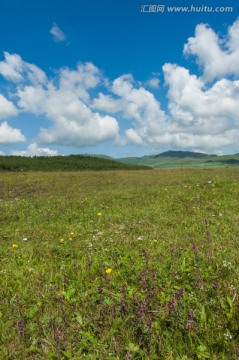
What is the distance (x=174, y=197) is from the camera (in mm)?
12570

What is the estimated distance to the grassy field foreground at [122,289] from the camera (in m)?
3.36

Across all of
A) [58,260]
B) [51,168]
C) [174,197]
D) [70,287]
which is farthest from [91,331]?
[51,168]

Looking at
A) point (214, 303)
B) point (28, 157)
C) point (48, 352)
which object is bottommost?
point (48, 352)

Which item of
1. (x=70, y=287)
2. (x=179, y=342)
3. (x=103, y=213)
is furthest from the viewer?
(x=103, y=213)

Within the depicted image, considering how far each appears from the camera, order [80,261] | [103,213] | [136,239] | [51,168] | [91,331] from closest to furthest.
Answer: [91,331]
[80,261]
[136,239]
[103,213]
[51,168]

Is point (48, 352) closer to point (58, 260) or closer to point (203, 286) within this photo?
point (203, 286)

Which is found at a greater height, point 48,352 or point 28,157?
point 28,157

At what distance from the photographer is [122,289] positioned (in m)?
3.92

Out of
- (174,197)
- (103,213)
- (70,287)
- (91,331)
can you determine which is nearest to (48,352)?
(91,331)

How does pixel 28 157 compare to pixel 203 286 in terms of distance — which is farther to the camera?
pixel 28 157

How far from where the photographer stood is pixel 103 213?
1083 centimetres

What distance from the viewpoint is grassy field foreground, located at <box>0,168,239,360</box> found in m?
3.36

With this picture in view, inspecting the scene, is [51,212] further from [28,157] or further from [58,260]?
[28,157]

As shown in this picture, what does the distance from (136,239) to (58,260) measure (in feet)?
7.37
